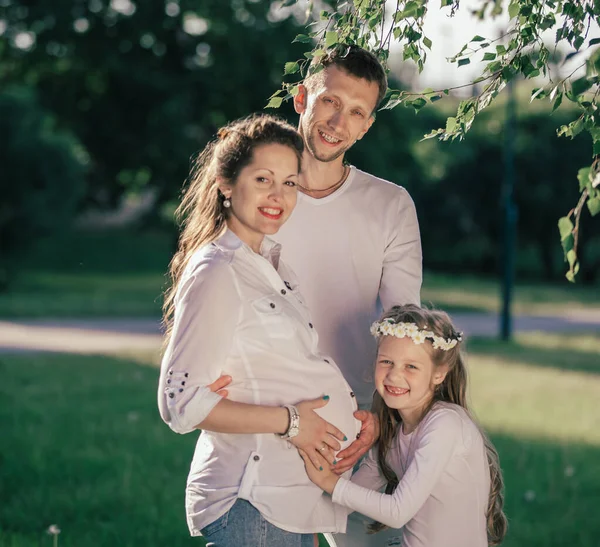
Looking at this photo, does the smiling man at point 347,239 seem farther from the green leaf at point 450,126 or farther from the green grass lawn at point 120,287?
the green grass lawn at point 120,287

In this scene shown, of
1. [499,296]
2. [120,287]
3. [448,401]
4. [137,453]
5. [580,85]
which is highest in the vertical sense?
[499,296]

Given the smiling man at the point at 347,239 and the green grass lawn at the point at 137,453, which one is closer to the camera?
the smiling man at the point at 347,239

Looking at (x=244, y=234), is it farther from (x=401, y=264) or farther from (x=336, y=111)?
(x=401, y=264)

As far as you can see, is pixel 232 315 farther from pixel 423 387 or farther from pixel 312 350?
pixel 423 387

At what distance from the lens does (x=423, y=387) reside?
11.1 feet

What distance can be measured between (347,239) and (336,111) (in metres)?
0.45

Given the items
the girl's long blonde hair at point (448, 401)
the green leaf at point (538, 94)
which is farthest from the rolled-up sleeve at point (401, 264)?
the green leaf at point (538, 94)

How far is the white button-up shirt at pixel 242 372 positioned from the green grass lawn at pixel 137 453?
3.23 meters

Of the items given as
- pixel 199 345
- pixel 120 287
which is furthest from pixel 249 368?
pixel 120 287

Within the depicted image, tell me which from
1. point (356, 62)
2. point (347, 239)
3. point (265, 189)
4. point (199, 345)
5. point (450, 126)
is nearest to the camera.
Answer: point (199, 345)

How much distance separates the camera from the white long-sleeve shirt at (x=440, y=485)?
10.7 ft

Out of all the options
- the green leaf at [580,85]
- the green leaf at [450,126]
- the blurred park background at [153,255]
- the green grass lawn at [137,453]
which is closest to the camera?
the green leaf at [580,85]

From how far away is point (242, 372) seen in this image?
9.55ft

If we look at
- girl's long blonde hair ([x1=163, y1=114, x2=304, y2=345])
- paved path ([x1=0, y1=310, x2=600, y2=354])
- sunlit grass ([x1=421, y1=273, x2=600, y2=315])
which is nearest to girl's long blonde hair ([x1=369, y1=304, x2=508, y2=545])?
girl's long blonde hair ([x1=163, y1=114, x2=304, y2=345])
